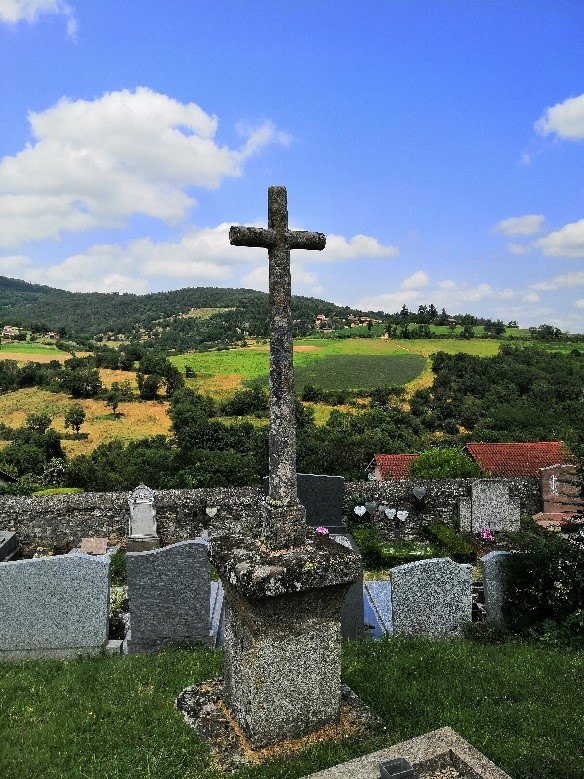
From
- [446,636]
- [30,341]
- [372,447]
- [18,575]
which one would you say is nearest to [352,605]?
[446,636]

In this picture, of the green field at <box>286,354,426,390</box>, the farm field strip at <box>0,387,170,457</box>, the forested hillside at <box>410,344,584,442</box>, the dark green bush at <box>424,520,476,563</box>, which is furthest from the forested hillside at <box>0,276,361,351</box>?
the dark green bush at <box>424,520,476,563</box>

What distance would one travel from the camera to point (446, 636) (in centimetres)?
776

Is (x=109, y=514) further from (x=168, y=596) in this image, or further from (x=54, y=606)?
(x=168, y=596)

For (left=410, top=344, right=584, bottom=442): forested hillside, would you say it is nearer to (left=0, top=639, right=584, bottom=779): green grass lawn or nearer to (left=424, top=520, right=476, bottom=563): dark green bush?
(left=424, top=520, right=476, bottom=563): dark green bush

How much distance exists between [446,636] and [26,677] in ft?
17.2

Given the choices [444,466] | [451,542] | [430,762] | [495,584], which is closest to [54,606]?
[430,762]

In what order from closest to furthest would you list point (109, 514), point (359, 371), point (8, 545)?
point (8, 545) → point (109, 514) → point (359, 371)

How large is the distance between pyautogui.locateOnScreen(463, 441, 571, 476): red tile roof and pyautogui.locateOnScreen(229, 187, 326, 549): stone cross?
1628 centimetres

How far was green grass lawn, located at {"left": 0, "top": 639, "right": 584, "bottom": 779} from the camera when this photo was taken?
370 centimetres

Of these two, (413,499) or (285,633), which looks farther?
(413,499)

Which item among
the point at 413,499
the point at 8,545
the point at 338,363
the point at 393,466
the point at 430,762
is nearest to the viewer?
the point at 430,762

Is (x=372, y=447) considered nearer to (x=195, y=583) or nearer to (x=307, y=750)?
(x=195, y=583)

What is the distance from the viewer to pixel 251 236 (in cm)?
396

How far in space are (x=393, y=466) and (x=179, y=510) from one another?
8.49 m
